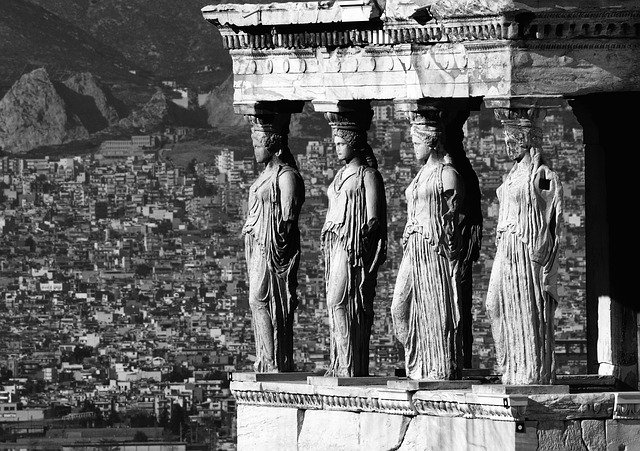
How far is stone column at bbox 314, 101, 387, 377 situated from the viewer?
53125 mm

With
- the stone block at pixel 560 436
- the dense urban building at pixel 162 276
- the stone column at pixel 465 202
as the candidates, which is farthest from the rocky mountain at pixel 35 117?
the stone block at pixel 560 436

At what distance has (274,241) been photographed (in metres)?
54.5

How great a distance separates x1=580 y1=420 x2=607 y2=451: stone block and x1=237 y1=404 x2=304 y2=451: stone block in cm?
487

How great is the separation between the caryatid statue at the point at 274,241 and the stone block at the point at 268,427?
54 cm

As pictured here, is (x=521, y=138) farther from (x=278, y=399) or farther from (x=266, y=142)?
(x=278, y=399)

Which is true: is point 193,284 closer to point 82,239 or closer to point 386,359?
point 82,239

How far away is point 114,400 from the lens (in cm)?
8694

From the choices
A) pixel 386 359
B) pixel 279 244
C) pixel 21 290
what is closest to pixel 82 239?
pixel 21 290

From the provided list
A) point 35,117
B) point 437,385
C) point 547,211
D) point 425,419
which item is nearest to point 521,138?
point 547,211

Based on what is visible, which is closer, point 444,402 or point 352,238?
point 444,402

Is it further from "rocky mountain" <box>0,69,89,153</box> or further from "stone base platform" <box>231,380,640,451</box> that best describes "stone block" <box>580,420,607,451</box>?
"rocky mountain" <box>0,69,89,153</box>

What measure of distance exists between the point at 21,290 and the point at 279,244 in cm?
4432

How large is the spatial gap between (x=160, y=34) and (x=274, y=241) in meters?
47.4

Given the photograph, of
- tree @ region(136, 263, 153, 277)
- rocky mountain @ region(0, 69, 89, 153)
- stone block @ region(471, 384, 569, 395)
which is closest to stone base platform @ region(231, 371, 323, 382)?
stone block @ region(471, 384, 569, 395)
